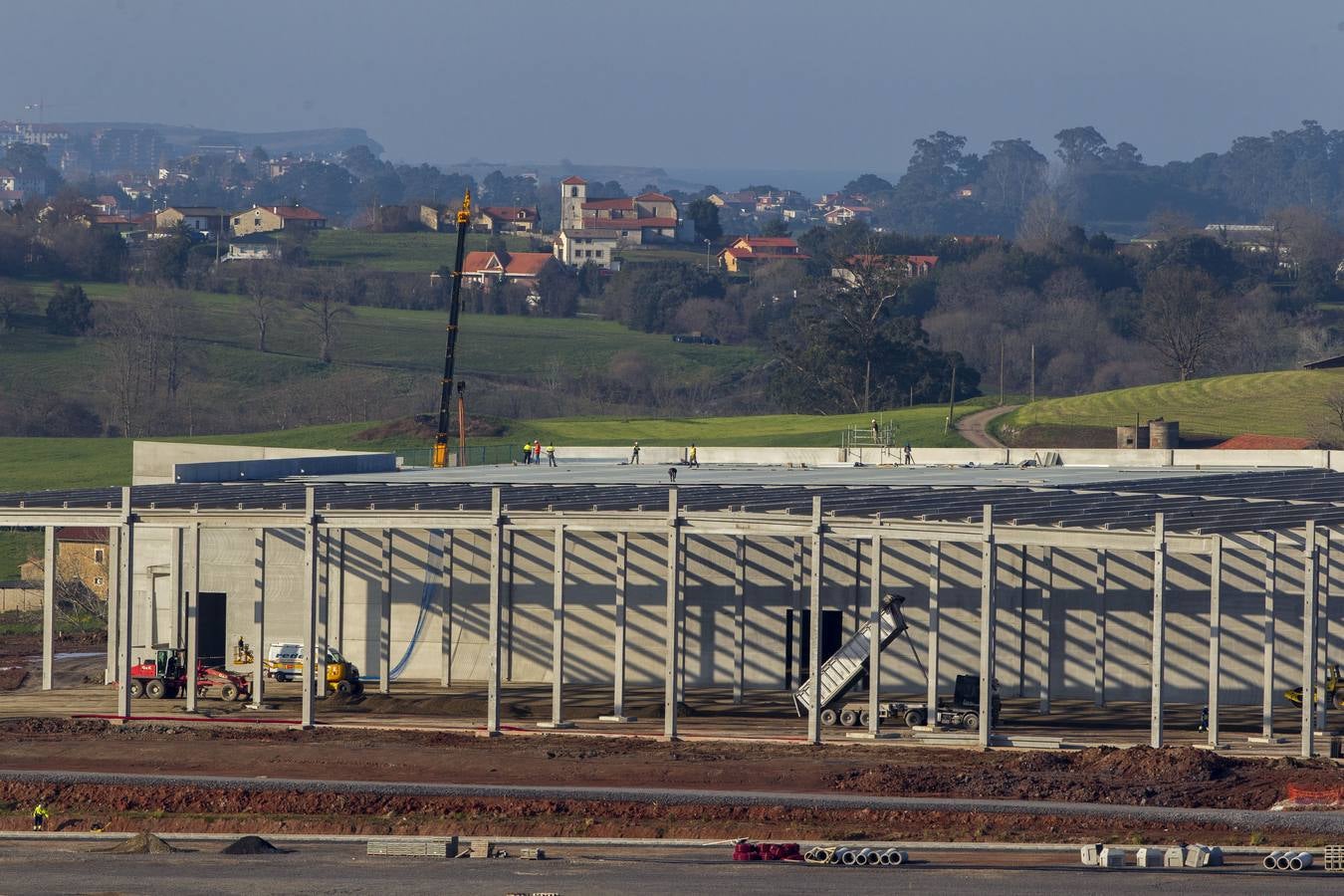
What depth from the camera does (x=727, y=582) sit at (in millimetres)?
48156

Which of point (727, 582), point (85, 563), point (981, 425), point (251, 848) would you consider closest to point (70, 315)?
point (981, 425)

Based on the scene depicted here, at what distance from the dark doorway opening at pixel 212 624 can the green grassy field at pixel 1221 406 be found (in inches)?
2513

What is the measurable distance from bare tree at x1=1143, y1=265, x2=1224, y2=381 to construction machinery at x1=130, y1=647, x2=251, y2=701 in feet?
364

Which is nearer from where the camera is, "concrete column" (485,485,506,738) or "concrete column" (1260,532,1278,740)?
"concrete column" (1260,532,1278,740)

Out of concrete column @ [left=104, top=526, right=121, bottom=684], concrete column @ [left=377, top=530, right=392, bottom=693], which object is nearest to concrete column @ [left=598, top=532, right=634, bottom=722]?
concrete column @ [left=377, top=530, right=392, bottom=693]

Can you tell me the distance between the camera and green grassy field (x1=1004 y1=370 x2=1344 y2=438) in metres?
106

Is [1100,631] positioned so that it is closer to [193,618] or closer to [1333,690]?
[1333,690]

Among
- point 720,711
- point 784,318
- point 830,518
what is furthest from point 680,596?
point 784,318

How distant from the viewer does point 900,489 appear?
50.4 metres

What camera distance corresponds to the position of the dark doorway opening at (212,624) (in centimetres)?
5172

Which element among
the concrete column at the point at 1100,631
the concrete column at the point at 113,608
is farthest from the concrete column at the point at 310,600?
the concrete column at the point at 1100,631

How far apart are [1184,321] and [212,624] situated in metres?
114

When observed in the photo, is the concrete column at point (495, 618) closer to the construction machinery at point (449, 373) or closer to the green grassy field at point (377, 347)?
the construction machinery at point (449, 373)

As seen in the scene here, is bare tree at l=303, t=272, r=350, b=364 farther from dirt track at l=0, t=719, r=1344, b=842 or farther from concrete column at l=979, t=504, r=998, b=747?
concrete column at l=979, t=504, r=998, b=747
